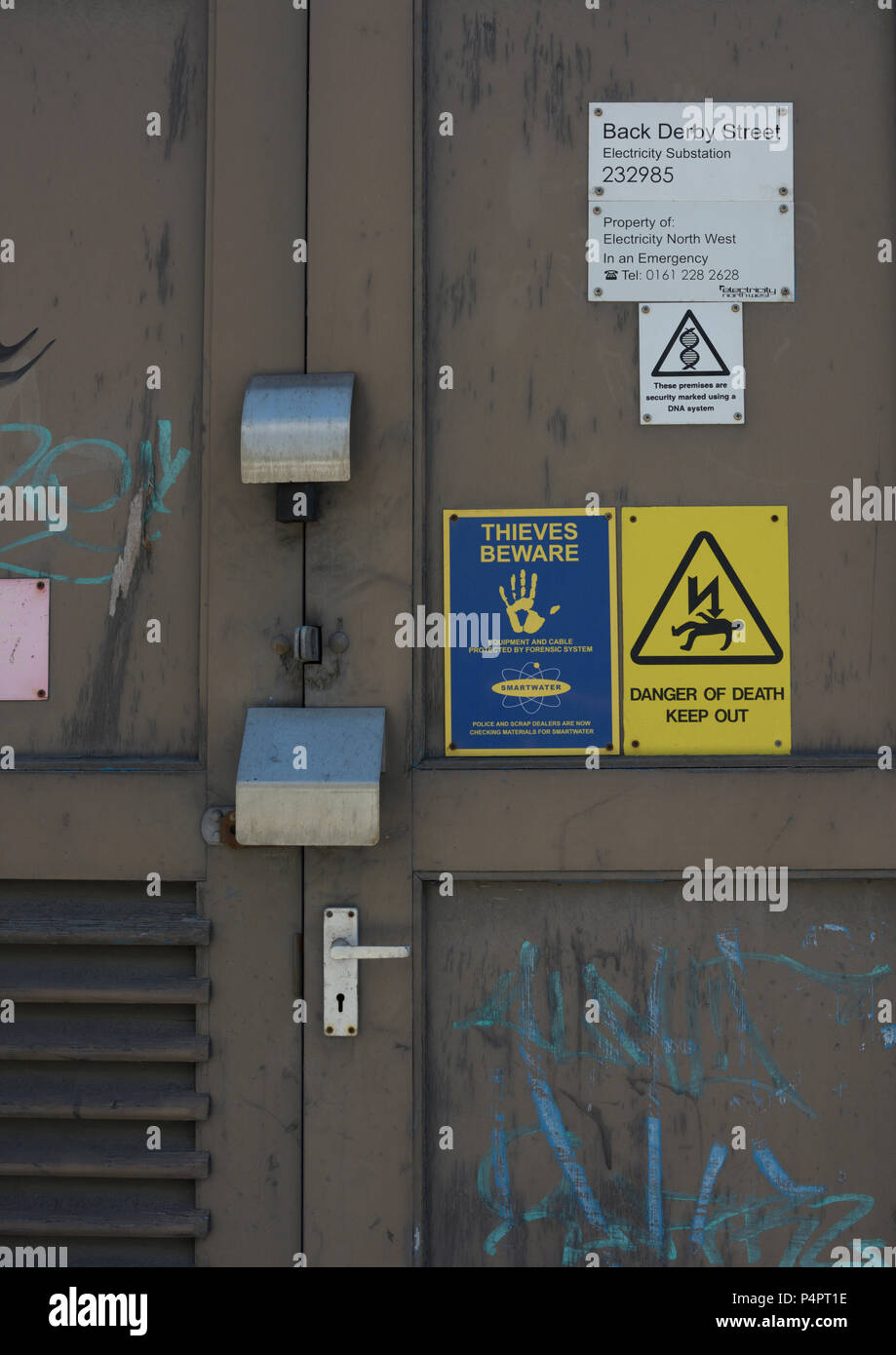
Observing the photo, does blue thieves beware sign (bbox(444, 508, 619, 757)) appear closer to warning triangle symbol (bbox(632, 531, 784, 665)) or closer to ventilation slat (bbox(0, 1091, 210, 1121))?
warning triangle symbol (bbox(632, 531, 784, 665))

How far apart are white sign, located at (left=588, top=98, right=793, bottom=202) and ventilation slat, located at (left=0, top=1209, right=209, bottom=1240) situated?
198cm

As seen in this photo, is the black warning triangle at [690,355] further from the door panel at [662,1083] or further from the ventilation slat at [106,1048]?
the ventilation slat at [106,1048]

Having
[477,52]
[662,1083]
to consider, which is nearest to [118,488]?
[477,52]

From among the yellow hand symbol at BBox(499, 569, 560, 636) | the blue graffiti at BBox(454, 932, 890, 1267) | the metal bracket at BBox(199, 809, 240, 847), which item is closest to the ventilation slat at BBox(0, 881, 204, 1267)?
the metal bracket at BBox(199, 809, 240, 847)

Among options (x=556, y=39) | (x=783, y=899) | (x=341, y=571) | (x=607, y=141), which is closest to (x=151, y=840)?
(x=341, y=571)

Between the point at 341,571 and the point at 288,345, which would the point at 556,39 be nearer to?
the point at 288,345

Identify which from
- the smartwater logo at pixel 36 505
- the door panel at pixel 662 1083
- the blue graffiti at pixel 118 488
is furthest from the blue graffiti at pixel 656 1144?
the smartwater logo at pixel 36 505

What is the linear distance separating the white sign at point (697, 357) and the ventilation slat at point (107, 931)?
1232 millimetres

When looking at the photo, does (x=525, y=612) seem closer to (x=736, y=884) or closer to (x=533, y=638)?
(x=533, y=638)

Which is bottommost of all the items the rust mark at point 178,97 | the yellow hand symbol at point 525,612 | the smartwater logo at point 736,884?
the smartwater logo at point 736,884

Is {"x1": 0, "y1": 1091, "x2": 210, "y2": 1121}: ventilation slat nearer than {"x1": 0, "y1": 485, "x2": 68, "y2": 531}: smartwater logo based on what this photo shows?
Yes

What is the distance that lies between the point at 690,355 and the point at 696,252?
0.62 feet

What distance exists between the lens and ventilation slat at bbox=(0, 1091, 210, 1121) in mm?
1743

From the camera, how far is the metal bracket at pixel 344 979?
174cm
